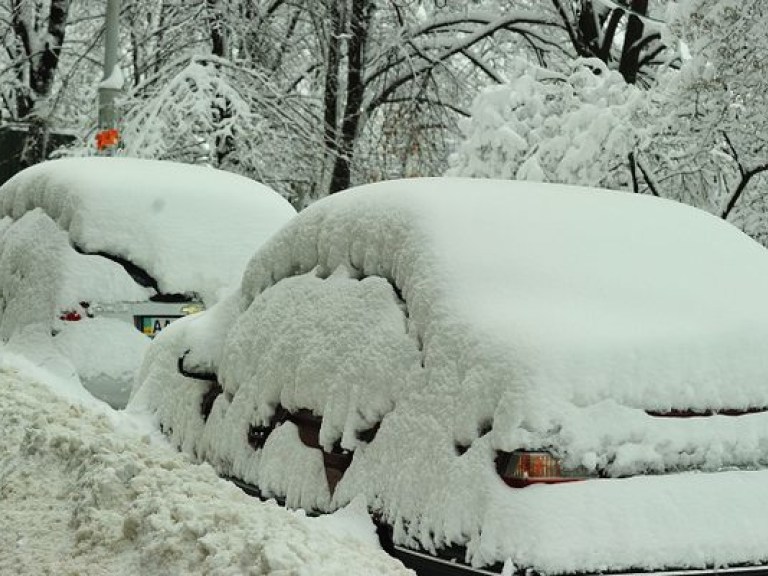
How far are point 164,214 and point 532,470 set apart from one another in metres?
5.30

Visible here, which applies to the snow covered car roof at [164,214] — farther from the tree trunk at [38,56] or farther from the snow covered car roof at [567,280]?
the tree trunk at [38,56]

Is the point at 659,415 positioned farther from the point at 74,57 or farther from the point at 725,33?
the point at 74,57

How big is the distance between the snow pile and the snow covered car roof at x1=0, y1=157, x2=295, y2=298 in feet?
7.50

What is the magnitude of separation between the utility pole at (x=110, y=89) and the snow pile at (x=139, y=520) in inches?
390

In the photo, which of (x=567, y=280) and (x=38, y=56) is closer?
(x=567, y=280)

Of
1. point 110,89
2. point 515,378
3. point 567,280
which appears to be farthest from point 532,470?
point 110,89

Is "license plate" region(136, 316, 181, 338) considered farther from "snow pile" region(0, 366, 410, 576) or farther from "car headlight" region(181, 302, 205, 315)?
"snow pile" region(0, 366, 410, 576)

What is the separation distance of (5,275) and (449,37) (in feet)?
44.5

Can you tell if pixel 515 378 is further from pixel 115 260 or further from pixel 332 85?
pixel 332 85

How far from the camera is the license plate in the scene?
8.16 meters

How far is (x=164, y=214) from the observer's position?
8.55 meters

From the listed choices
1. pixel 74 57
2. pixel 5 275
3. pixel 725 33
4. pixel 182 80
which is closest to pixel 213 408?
pixel 5 275

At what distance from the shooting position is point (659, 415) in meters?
3.94

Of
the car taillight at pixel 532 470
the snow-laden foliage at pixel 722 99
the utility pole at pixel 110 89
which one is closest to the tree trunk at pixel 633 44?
the snow-laden foliage at pixel 722 99
